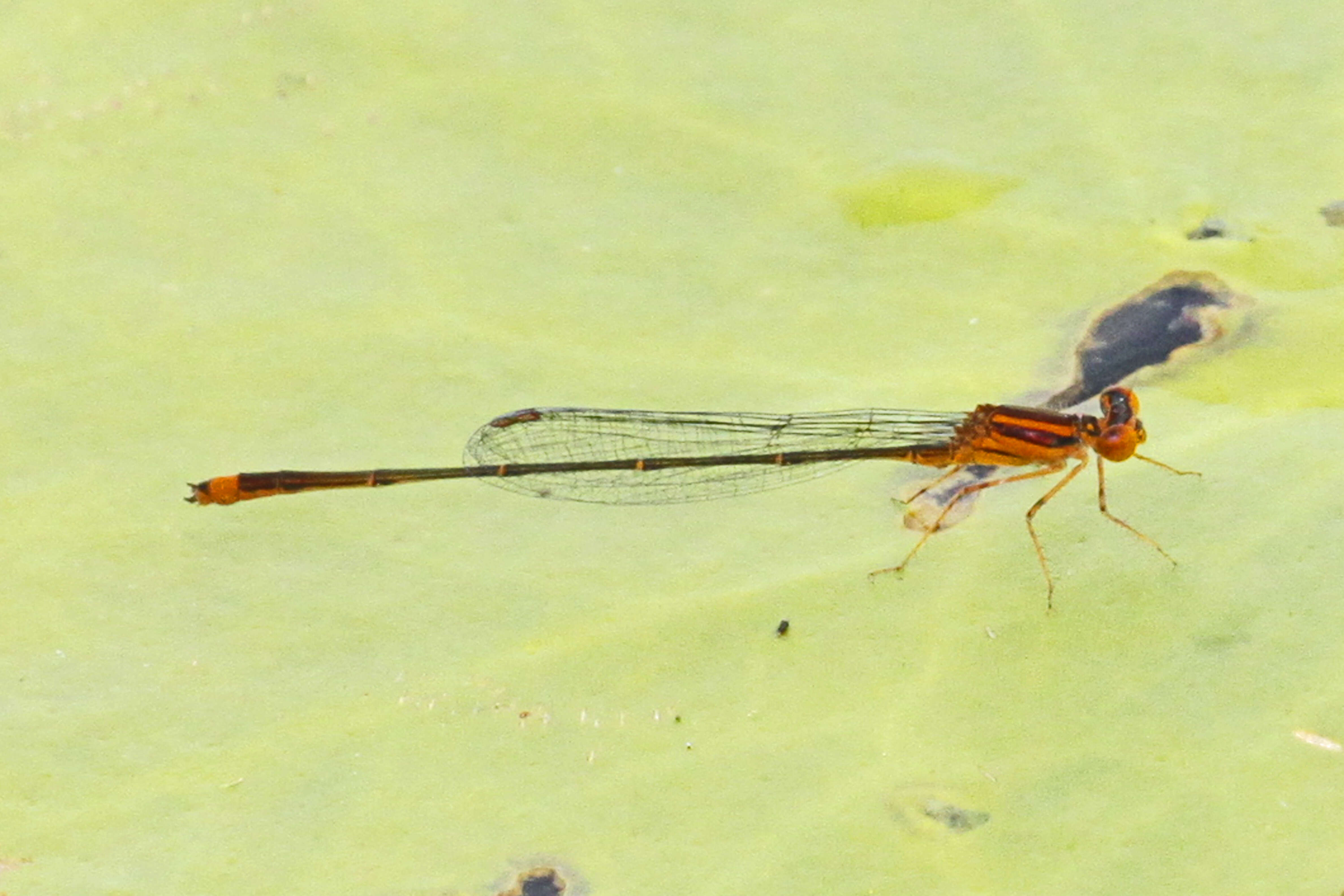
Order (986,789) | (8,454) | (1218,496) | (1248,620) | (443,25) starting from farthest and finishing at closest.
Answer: (443,25) → (8,454) → (1218,496) → (1248,620) → (986,789)

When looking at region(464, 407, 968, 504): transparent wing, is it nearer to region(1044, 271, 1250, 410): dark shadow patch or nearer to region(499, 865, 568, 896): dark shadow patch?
region(1044, 271, 1250, 410): dark shadow patch

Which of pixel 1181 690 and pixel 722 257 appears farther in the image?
pixel 722 257

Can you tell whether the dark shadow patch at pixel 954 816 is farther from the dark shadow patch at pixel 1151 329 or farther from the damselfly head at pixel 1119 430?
the dark shadow patch at pixel 1151 329

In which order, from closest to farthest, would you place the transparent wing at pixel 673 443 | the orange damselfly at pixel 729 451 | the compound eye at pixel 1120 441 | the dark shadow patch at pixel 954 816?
the dark shadow patch at pixel 954 816 < the compound eye at pixel 1120 441 < the orange damselfly at pixel 729 451 < the transparent wing at pixel 673 443

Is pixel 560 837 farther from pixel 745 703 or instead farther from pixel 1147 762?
pixel 1147 762

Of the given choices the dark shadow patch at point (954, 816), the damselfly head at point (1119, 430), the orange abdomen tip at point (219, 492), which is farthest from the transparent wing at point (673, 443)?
A: the dark shadow patch at point (954, 816)

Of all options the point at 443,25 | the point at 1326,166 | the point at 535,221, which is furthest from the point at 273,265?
the point at 1326,166
